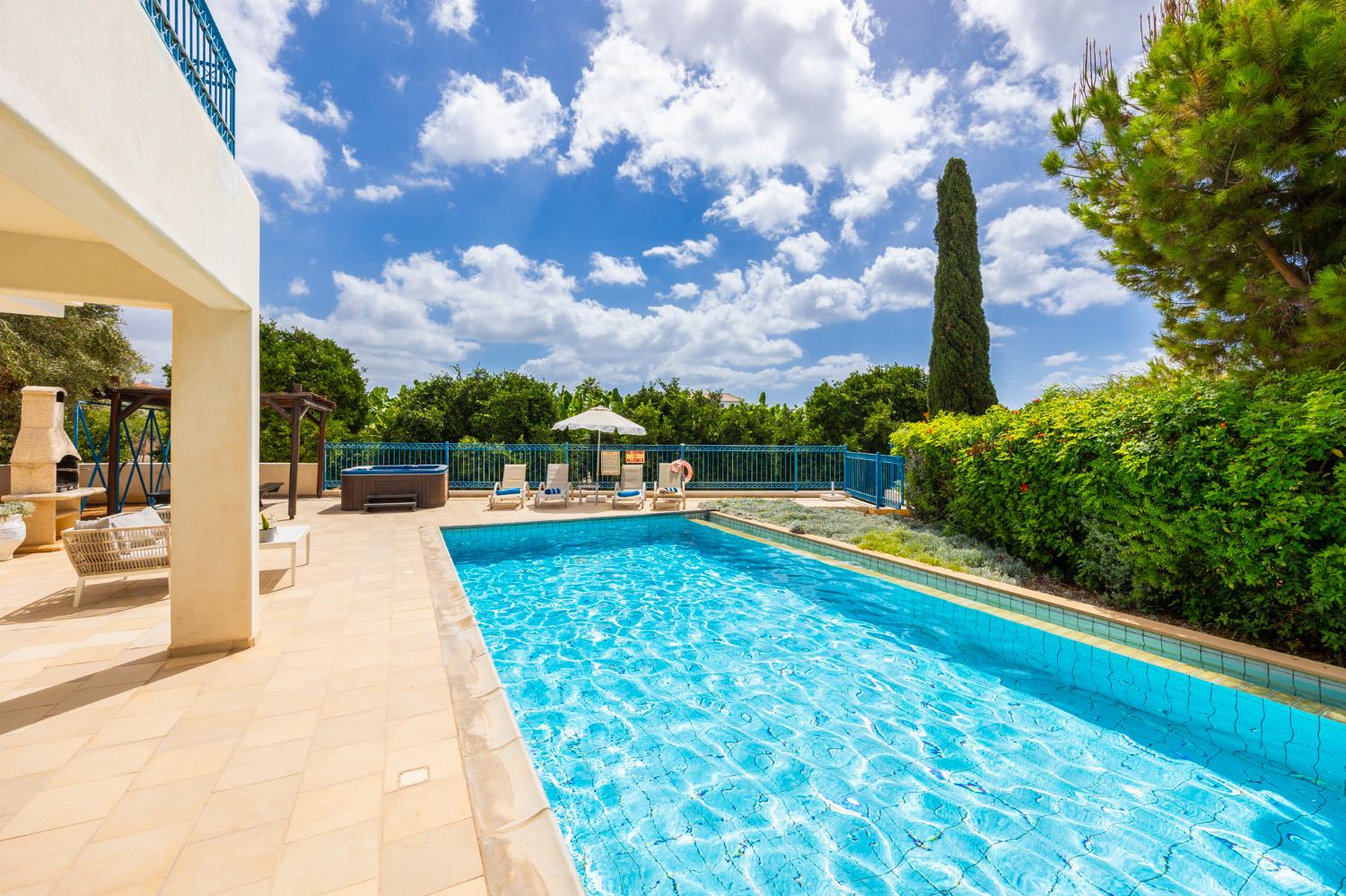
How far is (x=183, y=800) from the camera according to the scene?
2.22 meters

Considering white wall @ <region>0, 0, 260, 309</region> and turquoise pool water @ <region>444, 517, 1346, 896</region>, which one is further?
turquoise pool water @ <region>444, 517, 1346, 896</region>

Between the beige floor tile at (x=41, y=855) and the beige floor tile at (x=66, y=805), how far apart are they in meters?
0.05

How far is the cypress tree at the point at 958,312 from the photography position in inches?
563

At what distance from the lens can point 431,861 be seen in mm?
1921

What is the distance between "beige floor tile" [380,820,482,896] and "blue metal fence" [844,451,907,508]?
403 inches

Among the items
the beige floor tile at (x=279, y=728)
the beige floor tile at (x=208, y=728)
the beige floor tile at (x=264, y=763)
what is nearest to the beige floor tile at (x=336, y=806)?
the beige floor tile at (x=264, y=763)

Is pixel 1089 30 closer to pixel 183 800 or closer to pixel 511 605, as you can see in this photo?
pixel 511 605

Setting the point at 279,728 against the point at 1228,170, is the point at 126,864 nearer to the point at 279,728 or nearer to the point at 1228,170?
the point at 279,728

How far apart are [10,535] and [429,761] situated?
7.51 meters

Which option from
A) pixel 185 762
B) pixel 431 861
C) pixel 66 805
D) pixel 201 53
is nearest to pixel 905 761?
pixel 431 861

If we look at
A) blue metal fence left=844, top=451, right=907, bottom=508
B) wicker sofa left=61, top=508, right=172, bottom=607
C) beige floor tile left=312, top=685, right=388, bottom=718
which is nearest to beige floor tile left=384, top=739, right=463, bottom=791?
beige floor tile left=312, top=685, right=388, bottom=718

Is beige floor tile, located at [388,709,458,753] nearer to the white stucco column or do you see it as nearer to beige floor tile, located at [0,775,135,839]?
beige floor tile, located at [0,775,135,839]

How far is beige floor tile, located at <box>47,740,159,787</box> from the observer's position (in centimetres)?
237

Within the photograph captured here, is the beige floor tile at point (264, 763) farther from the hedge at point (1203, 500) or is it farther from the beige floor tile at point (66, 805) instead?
the hedge at point (1203, 500)
